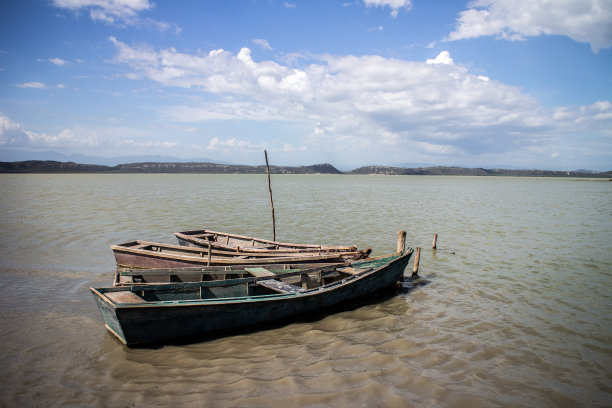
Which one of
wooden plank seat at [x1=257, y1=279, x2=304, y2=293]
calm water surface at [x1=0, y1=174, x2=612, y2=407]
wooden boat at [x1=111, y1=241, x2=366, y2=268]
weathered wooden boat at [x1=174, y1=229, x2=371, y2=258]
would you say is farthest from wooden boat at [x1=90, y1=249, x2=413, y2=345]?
weathered wooden boat at [x1=174, y1=229, x2=371, y2=258]

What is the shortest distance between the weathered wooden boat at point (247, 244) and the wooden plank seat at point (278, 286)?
3145 mm

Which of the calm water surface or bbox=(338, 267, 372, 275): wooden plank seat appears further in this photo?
bbox=(338, 267, 372, 275): wooden plank seat

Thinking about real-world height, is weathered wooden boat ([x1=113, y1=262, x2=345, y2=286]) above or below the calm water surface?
above

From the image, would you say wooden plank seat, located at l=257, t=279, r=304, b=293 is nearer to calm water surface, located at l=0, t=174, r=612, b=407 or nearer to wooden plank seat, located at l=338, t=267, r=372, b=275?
calm water surface, located at l=0, t=174, r=612, b=407

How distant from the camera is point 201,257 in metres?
12.0

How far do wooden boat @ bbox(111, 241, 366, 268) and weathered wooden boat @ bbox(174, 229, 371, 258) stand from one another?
0.90 feet

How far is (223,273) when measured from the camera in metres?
10.3

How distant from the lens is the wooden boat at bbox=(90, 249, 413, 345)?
7277 mm

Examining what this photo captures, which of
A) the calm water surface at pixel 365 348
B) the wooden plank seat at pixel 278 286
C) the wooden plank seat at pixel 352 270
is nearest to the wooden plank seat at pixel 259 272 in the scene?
the wooden plank seat at pixel 278 286

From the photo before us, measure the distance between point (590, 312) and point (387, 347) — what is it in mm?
6538

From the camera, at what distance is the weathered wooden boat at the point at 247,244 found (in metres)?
12.9

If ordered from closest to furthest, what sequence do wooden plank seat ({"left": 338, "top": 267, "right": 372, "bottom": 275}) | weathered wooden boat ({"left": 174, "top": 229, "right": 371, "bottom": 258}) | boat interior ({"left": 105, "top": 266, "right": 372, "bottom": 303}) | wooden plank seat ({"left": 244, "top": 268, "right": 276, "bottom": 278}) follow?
boat interior ({"left": 105, "top": 266, "right": 372, "bottom": 303}) < wooden plank seat ({"left": 244, "top": 268, "right": 276, "bottom": 278}) < wooden plank seat ({"left": 338, "top": 267, "right": 372, "bottom": 275}) < weathered wooden boat ({"left": 174, "top": 229, "right": 371, "bottom": 258})

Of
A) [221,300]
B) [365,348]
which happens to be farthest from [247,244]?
[365,348]

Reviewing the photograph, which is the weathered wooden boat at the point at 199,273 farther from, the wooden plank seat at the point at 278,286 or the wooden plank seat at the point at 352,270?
the wooden plank seat at the point at 278,286
